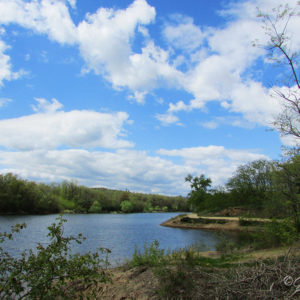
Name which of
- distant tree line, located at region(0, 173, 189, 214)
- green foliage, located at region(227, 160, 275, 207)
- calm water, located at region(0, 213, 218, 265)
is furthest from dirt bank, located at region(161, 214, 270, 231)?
distant tree line, located at region(0, 173, 189, 214)

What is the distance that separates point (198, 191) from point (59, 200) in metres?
58.3

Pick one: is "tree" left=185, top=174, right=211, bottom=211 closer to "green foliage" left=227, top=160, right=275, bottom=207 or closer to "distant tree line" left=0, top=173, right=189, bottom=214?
"green foliage" left=227, top=160, right=275, bottom=207

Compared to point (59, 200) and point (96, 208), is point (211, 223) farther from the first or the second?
point (96, 208)

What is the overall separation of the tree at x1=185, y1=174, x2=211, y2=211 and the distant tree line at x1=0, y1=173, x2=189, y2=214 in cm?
4680

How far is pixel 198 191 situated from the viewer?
67500 mm

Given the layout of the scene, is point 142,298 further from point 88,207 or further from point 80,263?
point 88,207

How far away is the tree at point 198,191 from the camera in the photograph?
213ft

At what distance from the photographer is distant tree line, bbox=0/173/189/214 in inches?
2857

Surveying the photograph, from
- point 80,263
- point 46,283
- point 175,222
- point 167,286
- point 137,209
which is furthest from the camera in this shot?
point 137,209

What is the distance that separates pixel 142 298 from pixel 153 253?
3.03 metres

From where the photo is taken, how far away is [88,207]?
117 metres

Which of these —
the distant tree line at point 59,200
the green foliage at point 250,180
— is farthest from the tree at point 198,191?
the distant tree line at point 59,200

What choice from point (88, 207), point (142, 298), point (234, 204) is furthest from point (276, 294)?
point (88, 207)

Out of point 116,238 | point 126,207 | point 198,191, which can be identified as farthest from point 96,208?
point 116,238
